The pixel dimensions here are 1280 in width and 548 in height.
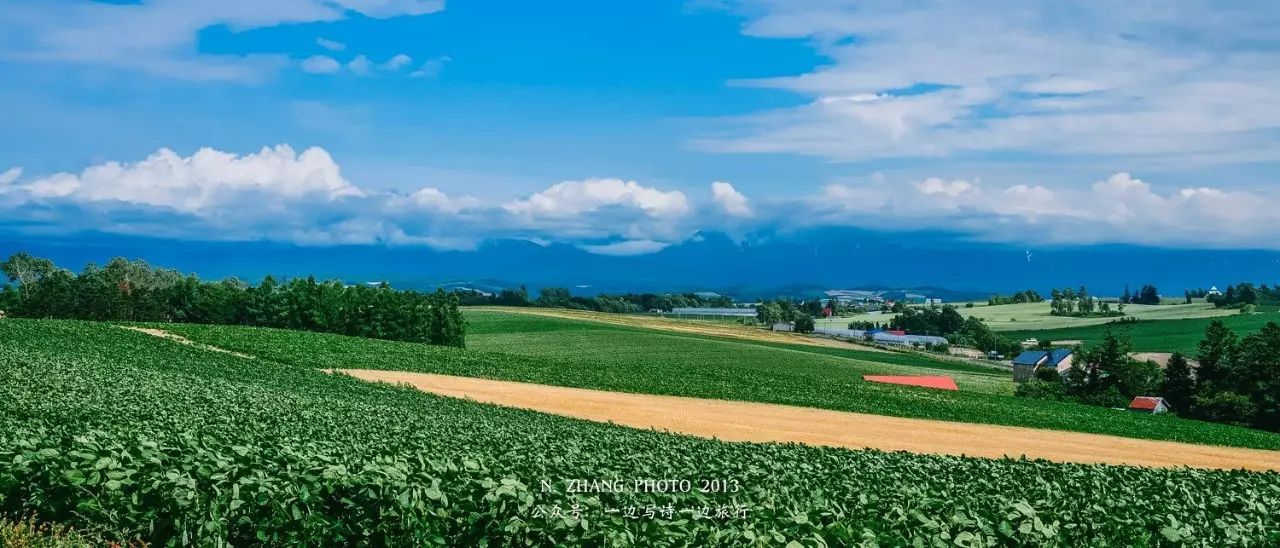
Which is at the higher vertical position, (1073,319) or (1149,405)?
(1073,319)

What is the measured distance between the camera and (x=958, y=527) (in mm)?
10297

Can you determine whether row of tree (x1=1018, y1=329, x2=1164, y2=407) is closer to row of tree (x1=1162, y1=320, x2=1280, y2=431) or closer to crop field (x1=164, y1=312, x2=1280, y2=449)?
row of tree (x1=1162, y1=320, x2=1280, y2=431)

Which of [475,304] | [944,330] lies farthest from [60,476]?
[944,330]

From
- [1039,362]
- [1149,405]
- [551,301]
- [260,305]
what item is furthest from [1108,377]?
[551,301]

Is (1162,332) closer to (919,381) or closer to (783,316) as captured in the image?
(783,316)

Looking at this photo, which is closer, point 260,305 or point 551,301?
point 260,305

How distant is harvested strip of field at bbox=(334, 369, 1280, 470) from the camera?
39.7 m

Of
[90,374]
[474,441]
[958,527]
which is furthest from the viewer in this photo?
[90,374]

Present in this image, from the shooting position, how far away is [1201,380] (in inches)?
3137

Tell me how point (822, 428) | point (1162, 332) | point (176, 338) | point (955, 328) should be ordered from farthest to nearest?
point (955, 328), point (1162, 332), point (176, 338), point (822, 428)

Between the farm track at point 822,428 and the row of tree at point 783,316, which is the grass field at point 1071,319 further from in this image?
the farm track at point 822,428

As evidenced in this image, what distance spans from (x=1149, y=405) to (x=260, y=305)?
7546 centimetres

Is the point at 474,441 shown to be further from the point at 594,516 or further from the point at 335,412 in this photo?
the point at 594,516

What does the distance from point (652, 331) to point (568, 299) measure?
63.0 metres
